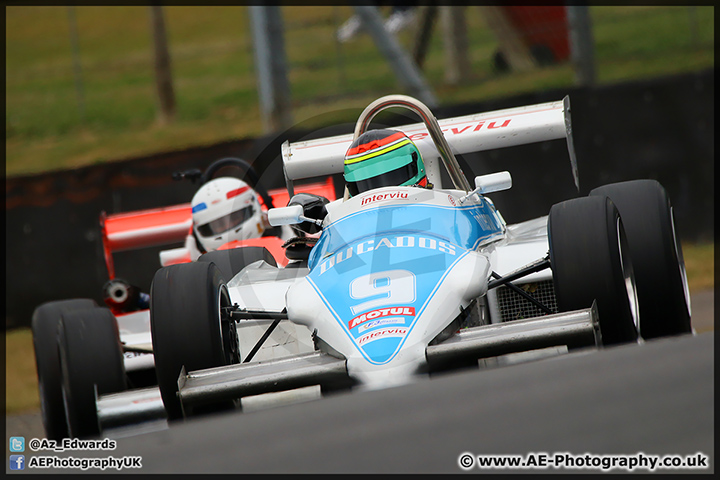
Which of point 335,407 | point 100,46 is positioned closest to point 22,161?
point 100,46

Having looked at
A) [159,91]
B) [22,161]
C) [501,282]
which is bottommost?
[501,282]

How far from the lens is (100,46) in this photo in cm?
2572

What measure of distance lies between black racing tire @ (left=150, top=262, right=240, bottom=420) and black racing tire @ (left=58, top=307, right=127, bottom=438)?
923mm

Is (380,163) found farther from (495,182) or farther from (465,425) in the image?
(465,425)

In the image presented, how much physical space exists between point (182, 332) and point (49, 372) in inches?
79.9

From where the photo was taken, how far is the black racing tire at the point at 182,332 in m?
4.07

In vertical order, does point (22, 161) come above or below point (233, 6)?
below

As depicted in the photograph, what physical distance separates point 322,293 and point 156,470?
1.56 meters

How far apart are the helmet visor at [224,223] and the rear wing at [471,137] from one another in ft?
3.43

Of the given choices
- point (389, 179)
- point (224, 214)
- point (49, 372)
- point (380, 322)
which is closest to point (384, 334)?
point (380, 322)

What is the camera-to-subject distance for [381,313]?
3877 millimetres

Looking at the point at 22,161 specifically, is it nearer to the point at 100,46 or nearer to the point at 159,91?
the point at 159,91

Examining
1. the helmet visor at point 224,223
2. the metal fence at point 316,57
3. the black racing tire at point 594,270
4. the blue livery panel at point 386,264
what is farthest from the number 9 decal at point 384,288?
the metal fence at point 316,57

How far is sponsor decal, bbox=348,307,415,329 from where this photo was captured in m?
3.85
